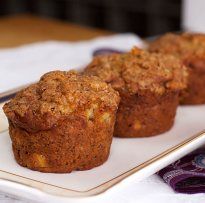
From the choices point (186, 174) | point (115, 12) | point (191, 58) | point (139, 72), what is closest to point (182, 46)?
point (191, 58)

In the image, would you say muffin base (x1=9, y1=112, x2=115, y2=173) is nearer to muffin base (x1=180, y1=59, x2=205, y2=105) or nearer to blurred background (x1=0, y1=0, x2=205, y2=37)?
muffin base (x1=180, y1=59, x2=205, y2=105)

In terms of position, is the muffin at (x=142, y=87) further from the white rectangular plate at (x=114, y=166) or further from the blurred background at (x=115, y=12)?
the blurred background at (x=115, y=12)

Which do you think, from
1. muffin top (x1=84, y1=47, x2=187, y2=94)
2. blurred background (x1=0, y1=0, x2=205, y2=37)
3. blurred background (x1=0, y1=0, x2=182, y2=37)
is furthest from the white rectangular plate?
blurred background (x1=0, y1=0, x2=182, y2=37)

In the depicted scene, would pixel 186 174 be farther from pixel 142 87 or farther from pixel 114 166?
pixel 142 87

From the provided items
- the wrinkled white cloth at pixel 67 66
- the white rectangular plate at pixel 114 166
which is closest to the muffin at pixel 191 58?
the white rectangular plate at pixel 114 166

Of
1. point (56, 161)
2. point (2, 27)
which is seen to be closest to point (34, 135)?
point (56, 161)
